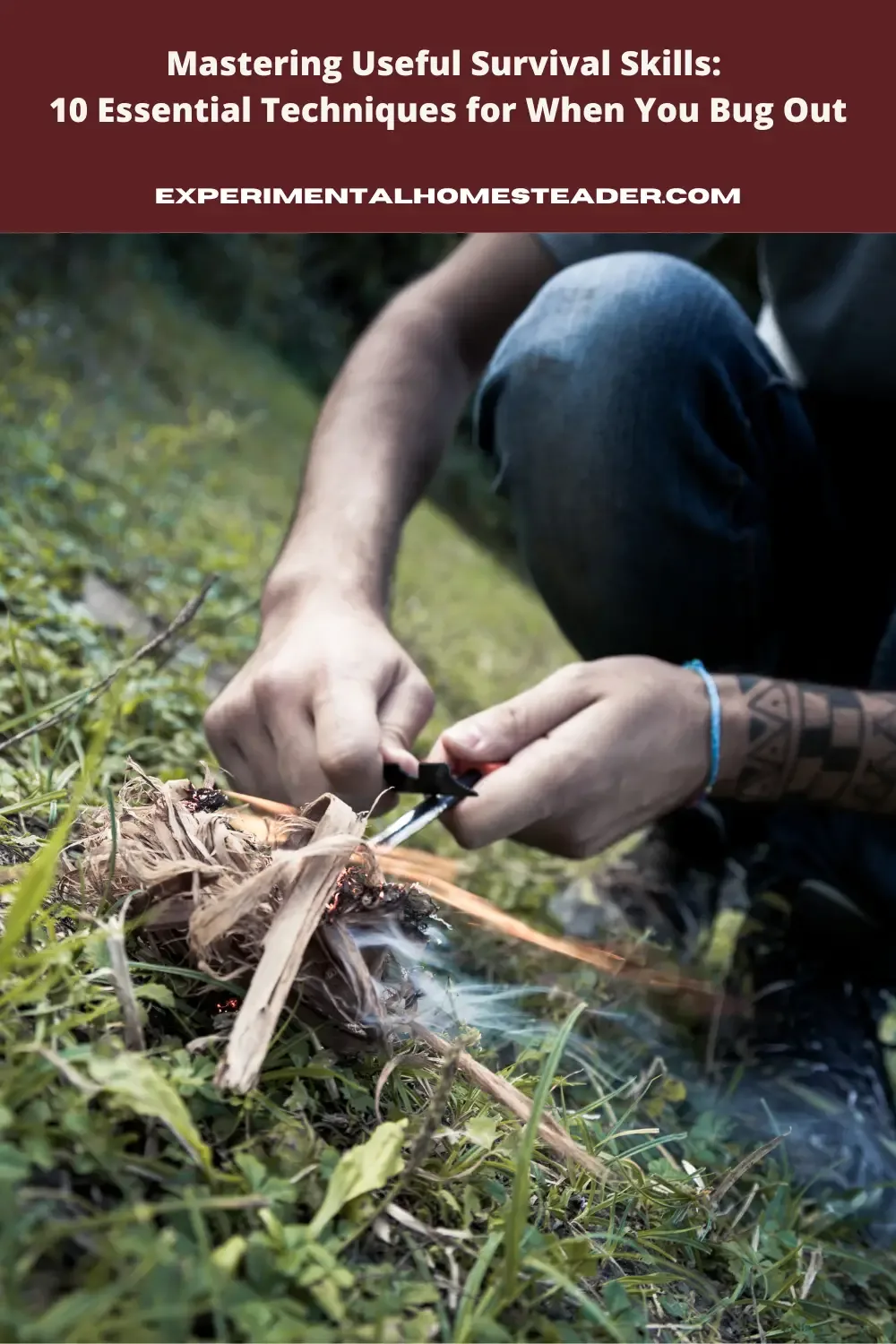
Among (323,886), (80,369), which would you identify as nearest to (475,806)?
(323,886)

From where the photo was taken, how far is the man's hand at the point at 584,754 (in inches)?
47.5

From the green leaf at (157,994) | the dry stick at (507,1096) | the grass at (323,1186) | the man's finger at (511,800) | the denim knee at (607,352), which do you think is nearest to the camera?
the grass at (323,1186)

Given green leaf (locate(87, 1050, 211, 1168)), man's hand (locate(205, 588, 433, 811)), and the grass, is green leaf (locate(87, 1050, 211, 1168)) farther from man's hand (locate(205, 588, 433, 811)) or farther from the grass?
man's hand (locate(205, 588, 433, 811))

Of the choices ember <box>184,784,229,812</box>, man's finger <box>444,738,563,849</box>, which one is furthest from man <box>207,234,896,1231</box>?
ember <box>184,784,229,812</box>

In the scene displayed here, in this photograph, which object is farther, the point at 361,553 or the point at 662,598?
the point at 662,598

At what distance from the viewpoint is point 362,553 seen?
1507 mm

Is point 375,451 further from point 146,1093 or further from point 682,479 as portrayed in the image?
point 146,1093

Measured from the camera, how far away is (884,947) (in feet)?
5.44

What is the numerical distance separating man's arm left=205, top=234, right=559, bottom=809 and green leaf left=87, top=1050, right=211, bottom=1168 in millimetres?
529

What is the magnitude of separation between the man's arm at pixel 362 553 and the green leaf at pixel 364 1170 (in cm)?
50

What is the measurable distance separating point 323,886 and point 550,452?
1.06 m

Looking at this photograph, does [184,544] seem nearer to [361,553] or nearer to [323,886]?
[361,553]

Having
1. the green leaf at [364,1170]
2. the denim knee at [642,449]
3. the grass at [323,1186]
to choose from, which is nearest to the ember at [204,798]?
the grass at [323,1186]

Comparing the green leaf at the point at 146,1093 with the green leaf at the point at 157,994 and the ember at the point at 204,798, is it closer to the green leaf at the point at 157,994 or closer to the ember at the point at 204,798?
the green leaf at the point at 157,994
